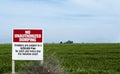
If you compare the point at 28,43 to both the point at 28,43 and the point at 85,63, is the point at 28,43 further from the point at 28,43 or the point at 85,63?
the point at 85,63

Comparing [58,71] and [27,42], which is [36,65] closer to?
[58,71]

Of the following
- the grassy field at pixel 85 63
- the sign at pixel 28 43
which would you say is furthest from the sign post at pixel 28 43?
the grassy field at pixel 85 63

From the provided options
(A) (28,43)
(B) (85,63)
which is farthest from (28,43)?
(B) (85,63)

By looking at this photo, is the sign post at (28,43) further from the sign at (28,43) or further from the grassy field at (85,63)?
the grassy field at (85,63)

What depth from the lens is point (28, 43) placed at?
20.0 m

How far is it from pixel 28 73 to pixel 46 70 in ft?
2.27

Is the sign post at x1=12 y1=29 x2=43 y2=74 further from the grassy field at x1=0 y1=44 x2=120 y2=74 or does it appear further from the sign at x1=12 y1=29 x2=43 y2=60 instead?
the grassy field at x1=0 y1=44 x2=120 y2=74

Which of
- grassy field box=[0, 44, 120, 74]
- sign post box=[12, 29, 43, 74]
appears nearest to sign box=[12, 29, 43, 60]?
sign post box=[12, 29, 43, 74]

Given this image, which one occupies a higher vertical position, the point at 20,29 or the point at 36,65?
the point at 20,29

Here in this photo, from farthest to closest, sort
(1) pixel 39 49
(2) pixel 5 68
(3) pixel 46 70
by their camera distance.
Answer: (2) pixel 5 68 → (1) pixel 39 49 → (3) pixel 46 70

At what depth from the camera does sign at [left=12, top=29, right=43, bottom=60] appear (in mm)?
20000

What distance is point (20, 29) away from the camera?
66.0ft

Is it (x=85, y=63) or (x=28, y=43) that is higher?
(x=28, y=43)

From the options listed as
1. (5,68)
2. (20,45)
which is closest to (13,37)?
(20,45)
